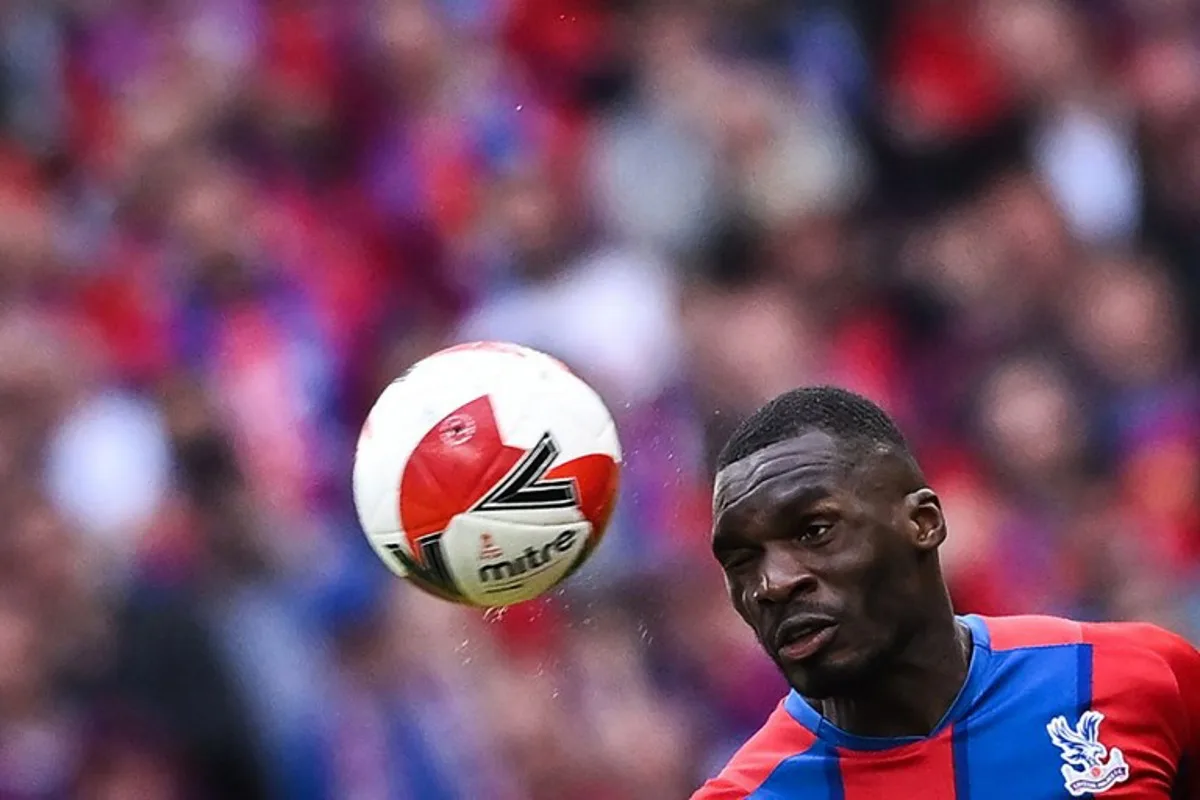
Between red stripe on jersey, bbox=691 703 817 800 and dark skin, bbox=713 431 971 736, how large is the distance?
0.28 feet

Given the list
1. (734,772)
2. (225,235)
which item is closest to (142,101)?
(225,235)

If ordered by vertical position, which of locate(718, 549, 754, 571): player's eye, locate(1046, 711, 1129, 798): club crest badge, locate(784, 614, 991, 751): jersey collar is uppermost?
locate(718, 549, 754, 571): player's eye

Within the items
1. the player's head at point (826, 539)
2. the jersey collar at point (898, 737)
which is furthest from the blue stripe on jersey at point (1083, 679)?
the player's head at point (826, 539)

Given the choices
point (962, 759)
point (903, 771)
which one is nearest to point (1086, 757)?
point (962, 759)

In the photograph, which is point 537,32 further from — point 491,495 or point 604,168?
point 491,495

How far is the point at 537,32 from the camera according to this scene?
30.0 feet

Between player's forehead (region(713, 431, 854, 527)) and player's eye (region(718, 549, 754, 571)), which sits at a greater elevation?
player's forehead (region(713, 431, 854, 527))

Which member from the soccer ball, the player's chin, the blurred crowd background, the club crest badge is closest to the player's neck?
the player's chin

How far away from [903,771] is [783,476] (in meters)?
0.62

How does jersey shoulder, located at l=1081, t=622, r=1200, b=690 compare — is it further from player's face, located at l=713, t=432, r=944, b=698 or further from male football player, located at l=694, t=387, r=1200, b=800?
player's face, located at l=713, t=432, r=944, b=698

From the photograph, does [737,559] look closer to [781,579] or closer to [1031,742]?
[781,579]

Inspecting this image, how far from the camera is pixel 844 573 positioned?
3980 millimetres

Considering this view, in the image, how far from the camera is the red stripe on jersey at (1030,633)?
4.34 m

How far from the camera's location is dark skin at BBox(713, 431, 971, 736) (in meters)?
3.95
